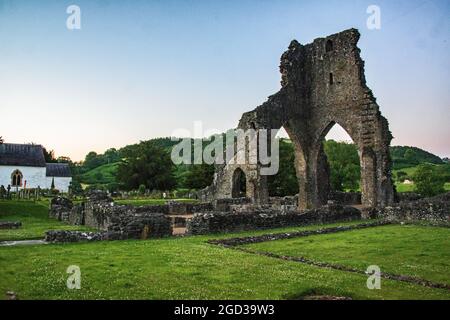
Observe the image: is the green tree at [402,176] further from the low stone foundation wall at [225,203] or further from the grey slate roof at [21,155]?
the grey slate roof at [21,155]

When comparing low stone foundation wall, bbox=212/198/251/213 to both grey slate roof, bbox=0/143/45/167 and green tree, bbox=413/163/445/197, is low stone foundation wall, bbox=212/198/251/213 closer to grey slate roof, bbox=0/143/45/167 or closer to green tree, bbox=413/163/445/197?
green tree, bbox=413/163/445/197

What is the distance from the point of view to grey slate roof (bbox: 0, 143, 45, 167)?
52969 mm

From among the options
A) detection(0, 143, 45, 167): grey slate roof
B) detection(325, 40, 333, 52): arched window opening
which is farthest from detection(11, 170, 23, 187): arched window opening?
detection(325, 40, 333, 52): arched window opening

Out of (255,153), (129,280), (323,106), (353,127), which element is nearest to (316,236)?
(129,280)

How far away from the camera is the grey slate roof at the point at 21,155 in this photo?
52969 mm

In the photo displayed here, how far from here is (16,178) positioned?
53188mm

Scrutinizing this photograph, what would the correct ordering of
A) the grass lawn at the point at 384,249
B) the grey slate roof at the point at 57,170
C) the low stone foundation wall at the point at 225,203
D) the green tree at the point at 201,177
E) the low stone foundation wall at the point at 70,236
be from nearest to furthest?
1. the grass lawn at the point at 384,249
2. the low stone foundation wall at the point at 70,236
3. the low stone foundation wall at the point at 225,203
4. the green tree at the point at 201,177
5. the grey slate roof at the point at 57,170

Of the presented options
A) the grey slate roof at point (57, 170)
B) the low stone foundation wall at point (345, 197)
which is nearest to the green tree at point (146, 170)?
the grey slate roof at point (57, 170)

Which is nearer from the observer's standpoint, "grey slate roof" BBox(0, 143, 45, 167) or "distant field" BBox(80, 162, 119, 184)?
"grey slate roof" BBox(0, 143, 45, 167)

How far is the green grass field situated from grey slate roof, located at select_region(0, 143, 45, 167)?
149ft

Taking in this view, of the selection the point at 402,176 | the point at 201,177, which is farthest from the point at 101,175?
the point at 402,176

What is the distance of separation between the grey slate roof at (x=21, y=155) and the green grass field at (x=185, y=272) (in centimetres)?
4541

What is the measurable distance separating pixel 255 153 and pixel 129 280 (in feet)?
67.2
